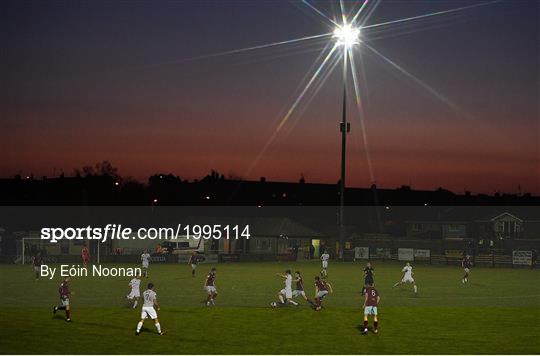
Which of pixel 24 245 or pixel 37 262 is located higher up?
pixel 24 245

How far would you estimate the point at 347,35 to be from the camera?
213 feet

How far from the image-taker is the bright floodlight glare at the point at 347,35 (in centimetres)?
6475

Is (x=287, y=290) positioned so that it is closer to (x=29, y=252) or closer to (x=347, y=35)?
(x=347, y=35)

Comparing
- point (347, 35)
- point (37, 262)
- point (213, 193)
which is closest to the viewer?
point (37, 262)

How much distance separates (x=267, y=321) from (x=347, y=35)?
40.0m

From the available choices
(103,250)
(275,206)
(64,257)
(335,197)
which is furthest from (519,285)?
(335,197)

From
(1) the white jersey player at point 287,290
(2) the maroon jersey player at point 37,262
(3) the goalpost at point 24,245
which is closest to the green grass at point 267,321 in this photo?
(1) the white jersey player at point 287,290

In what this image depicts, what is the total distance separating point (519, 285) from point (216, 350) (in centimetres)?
3137

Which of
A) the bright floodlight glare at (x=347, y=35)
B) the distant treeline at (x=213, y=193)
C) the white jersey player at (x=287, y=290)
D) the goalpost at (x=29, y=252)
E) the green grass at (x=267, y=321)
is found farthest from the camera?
the distant treeline at (x=213, y=193)
